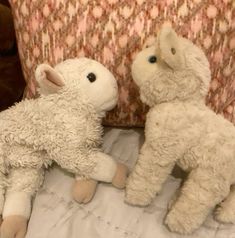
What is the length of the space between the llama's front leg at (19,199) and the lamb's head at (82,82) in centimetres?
16

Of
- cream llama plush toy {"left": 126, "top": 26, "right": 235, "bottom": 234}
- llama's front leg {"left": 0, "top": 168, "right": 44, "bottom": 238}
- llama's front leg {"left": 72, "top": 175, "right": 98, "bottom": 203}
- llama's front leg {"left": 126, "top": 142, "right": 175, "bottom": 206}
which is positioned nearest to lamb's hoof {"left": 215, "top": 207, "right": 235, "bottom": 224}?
cream llama plush toy {"left": 126, "top": 26, "right": 235, "bottom": 234}

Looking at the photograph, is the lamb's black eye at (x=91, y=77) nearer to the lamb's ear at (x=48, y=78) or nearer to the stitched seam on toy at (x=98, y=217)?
the lamb's ear at (x=48, y=78)

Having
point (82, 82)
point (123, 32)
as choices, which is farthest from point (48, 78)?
point (123, 32)

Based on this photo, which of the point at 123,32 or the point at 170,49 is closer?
the point at 170,49

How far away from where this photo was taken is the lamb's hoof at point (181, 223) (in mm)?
742

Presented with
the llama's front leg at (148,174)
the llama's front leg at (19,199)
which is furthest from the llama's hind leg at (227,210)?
the llama's front leg at (19,199)

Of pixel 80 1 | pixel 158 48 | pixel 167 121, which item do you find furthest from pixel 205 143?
pixel 80 1

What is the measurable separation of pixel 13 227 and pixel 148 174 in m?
0.26

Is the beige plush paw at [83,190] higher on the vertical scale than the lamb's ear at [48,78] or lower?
lower

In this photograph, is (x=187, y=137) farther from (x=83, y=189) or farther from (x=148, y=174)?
(x=83, y=189)

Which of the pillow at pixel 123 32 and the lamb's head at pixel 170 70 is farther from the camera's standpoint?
the pillow at pixel 123 32

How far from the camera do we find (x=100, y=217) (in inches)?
30.8

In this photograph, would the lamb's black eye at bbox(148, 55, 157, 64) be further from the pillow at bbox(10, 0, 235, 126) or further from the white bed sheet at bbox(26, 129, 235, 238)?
the white bed sheet at bbox(26, 129, 235, 238)

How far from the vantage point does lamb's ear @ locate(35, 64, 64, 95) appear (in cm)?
75
